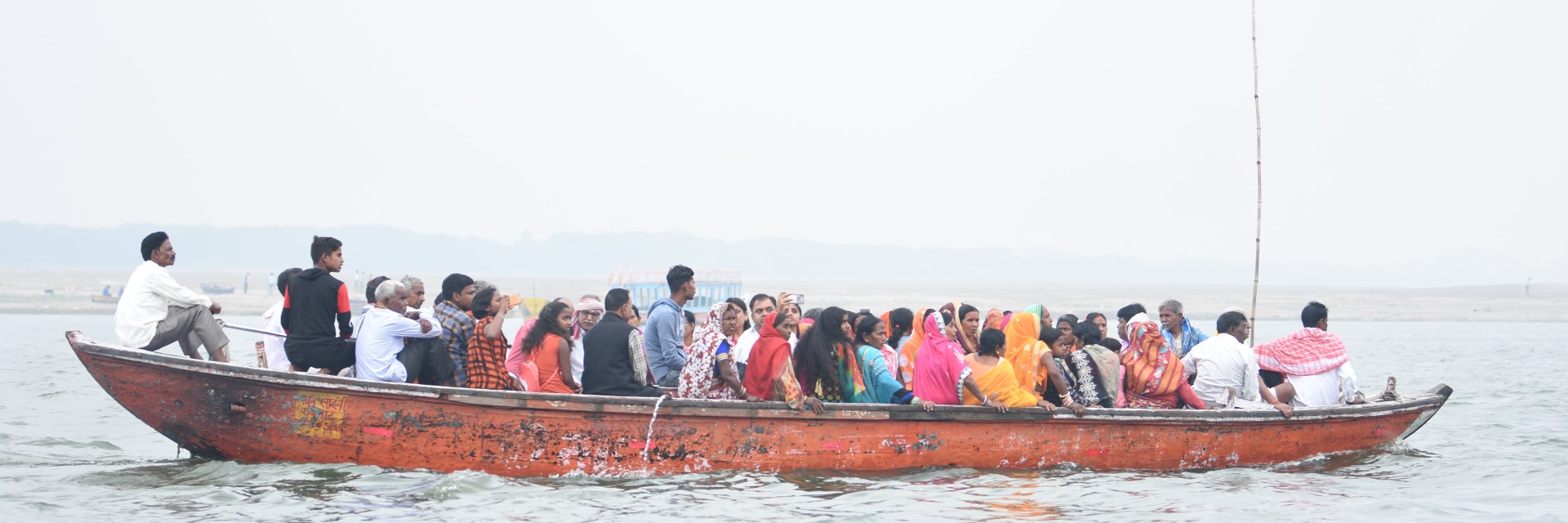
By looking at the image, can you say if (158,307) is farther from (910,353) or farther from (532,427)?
(910,353)

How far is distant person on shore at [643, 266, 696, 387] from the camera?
30.1 ft

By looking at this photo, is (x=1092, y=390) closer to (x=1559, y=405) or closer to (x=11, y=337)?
(x=1559, y=405)

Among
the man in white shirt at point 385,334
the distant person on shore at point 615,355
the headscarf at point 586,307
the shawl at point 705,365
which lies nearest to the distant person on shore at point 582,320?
the headscarf at point 586,307

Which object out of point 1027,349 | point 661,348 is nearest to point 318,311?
point 661,348

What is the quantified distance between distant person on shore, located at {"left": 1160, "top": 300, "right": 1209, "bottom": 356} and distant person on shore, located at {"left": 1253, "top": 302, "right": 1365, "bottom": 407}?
2.28 ft

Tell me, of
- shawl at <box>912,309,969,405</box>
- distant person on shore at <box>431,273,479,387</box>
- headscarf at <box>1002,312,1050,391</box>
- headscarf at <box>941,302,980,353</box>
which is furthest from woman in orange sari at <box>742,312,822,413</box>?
distant person on shore at <box>431,273,479,387</box>

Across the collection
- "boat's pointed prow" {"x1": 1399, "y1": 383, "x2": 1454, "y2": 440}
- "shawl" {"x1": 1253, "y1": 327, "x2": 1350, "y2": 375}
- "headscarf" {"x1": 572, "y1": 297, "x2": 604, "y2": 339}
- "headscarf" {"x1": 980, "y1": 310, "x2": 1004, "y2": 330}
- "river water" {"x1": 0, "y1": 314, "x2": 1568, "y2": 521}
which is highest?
"headscarf" {"x1": 572, "y1": 297, "x2": 604, "y2": 339}

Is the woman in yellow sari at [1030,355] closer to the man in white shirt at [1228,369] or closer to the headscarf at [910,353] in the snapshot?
the headscarf at [910,353]

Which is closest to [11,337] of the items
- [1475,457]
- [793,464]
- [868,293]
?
[793,464]

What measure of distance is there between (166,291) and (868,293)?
88831 mm

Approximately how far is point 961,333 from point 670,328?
2381 millimetres

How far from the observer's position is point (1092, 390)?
988 centimetres

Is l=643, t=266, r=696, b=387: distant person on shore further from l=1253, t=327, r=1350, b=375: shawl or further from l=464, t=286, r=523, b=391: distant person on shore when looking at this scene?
l=1253, t=327, r=1350, b=375: shawl

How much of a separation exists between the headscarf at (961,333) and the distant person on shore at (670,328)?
210 centimetres
